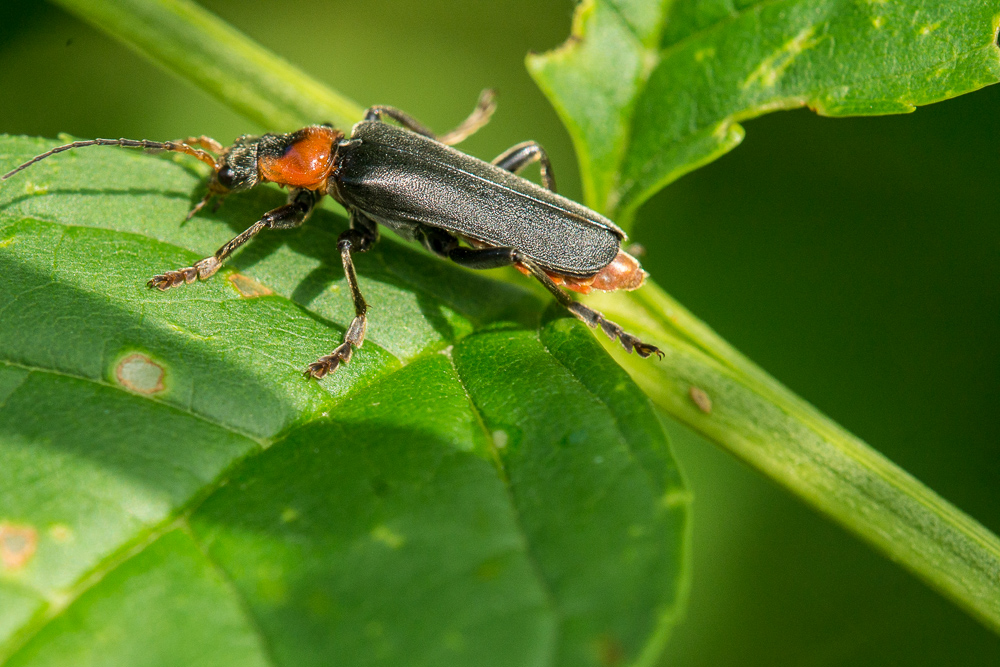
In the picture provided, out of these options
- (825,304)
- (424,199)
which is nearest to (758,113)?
(424,199)

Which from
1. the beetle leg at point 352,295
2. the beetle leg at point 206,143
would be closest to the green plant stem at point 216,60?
the beetle leg at point 206,143

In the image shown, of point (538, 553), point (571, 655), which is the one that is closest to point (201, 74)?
point (538, 553)

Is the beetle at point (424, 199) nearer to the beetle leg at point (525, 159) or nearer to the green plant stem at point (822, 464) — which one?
the beetle leg at point (525, 159)

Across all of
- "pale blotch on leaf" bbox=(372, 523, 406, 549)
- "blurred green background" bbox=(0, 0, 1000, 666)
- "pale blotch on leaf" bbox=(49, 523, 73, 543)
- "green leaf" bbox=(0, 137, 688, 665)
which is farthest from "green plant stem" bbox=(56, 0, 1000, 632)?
"blurred green background" bbox=(0, 0, 1000, 666)

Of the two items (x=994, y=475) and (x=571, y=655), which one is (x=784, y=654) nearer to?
(x=994, y=475)

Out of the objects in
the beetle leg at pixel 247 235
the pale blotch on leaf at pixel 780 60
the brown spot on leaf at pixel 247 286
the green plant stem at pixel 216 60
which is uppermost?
the pale blotch on leaf at pixel 780 60

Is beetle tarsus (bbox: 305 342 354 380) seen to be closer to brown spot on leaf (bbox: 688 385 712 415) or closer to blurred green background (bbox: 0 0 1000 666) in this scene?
brown spot on leaf (bbox: 688 385 712 415)

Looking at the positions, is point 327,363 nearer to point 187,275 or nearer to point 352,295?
point 352,295
